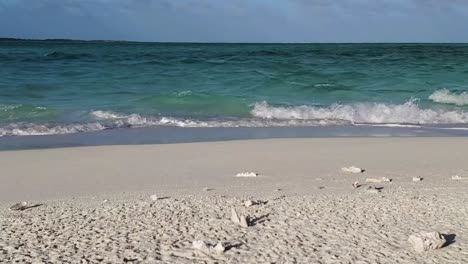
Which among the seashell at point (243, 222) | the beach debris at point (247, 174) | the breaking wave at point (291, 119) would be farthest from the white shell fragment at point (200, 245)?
the breaking wave at point (291, 119)

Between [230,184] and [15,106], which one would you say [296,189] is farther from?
[15,106]

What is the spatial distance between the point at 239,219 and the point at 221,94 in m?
12.0

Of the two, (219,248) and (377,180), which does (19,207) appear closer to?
(219,248)

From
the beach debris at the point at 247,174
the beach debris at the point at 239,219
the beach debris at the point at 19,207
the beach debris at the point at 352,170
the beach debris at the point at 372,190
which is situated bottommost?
the beach debris at the point at 352,170

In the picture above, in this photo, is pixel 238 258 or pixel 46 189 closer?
pixel 238 258

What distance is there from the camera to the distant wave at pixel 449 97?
605 inches

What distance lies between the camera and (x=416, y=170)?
19.5 feet

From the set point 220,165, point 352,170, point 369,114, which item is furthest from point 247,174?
point 369,114

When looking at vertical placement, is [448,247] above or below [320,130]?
above

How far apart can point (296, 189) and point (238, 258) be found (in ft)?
6.55

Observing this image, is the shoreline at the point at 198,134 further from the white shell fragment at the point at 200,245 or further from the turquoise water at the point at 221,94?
the white shell fragment at the point at 200,245

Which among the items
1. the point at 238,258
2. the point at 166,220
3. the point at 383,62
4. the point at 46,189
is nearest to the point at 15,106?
the point at 46,189

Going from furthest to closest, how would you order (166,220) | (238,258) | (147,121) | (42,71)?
(42,71), (147,121), (166,220), (238,258)

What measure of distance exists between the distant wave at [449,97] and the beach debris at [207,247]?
1360cm
